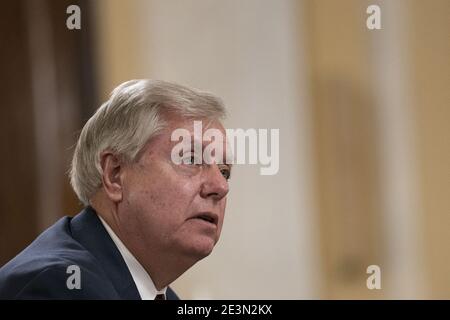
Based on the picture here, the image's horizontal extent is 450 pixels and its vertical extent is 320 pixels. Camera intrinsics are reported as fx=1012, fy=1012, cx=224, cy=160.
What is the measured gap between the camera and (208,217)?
2111 mm

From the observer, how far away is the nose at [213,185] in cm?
211

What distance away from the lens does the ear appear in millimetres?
2148

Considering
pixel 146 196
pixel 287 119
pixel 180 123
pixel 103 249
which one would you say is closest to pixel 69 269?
pixel 103 249

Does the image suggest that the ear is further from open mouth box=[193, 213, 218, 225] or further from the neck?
open mouth box=[193, 213, 218, 225]

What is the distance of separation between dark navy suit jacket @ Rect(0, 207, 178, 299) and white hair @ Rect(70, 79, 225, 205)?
128 millimetres

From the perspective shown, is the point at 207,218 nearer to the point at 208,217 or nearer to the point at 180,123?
the point at 208,217

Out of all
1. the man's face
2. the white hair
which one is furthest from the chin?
the white hair

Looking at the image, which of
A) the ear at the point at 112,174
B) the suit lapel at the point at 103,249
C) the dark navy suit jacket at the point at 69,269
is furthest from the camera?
the ear at the point at 112,174

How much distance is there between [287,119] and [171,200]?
3.82 feet

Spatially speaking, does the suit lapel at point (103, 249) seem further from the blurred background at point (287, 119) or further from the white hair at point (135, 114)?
the blurred background at point (287, 119)

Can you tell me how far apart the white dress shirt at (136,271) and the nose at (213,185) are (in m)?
0.20

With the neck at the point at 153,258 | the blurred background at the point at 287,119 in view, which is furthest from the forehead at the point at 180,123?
the blurred background at the point at 287,119

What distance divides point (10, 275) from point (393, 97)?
178 centimetres
